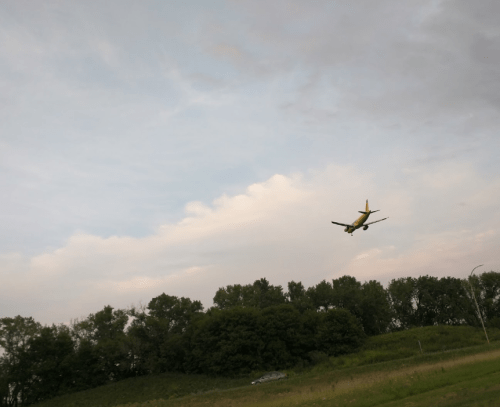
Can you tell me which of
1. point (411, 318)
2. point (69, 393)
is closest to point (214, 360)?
point (69, 393)

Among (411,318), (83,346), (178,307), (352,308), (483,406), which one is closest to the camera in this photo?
(483,406)

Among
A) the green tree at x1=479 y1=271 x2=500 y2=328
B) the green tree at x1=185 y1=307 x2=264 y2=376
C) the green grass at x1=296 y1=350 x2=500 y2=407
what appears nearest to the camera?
the green grass at x1=296 y1=350 x2=500 y2=407

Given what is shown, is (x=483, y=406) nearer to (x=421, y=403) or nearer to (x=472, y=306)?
(x=421, y=403)

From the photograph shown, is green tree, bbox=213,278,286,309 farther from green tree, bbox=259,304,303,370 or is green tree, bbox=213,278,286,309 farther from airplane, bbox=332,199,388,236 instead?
airplane, bbox=332,199,388,236

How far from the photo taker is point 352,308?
100625 mm

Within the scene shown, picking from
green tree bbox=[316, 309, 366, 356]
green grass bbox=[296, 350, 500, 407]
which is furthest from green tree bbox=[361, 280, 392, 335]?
green grass bbox=[296, 350, 500, 407]

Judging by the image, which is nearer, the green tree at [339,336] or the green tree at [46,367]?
the green tree at [339,336]

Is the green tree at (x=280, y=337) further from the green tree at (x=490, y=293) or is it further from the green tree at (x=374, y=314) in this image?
the green tree at (x=490, y=293)

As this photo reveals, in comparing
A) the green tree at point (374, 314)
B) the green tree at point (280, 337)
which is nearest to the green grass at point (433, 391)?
the green tree at point (280, 337)

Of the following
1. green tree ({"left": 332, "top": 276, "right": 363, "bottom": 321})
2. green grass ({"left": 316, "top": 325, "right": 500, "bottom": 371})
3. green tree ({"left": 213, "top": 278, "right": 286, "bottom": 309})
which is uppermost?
green tree ({"left": 213, "top": 278, "right": 286, "bottom": 309})

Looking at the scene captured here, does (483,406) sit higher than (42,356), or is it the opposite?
(42,356)

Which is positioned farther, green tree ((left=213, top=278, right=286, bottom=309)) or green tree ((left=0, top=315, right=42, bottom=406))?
green tree ((left=213, top=278, right=286, bottom=309))

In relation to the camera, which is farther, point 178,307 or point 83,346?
point 178,307

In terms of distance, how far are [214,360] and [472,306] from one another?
78785mm
